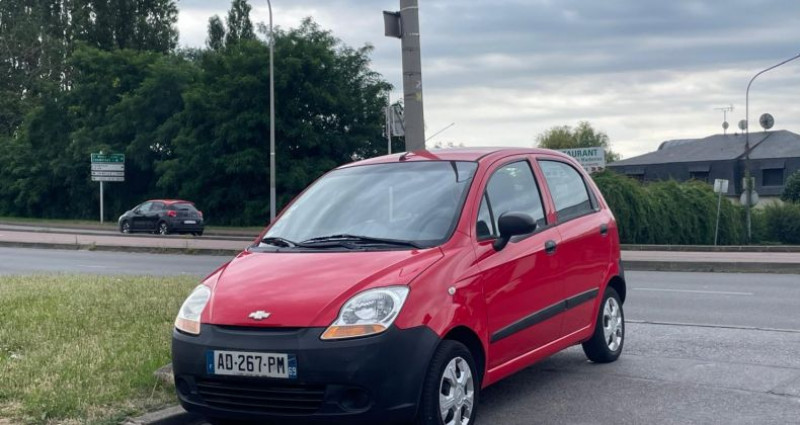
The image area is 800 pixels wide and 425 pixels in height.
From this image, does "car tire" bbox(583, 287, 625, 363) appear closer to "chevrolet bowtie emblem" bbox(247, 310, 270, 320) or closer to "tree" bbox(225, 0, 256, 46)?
"chevrolet bowtie emblem" bbox(247, 310, 270, 320)

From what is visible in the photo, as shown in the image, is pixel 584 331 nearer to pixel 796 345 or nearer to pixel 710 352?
pixel 710 352

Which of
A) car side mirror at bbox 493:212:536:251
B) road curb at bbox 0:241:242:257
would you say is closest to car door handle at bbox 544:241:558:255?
car side mirror at bbox 493:212:536:251

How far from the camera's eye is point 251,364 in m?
5.26

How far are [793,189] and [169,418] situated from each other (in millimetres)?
68634

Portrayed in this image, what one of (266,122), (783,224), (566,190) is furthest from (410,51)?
(783,224)

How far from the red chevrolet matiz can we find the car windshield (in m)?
0.01

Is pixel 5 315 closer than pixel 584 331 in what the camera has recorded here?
No

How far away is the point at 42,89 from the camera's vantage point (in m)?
61.6

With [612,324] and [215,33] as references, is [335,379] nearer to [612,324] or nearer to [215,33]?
[612,324]

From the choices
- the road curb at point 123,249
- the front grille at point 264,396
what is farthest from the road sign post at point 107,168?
the front grille at point 264,396

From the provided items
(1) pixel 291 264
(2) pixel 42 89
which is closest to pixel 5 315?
(1) pixel 291 264

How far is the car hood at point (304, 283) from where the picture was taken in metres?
5.29

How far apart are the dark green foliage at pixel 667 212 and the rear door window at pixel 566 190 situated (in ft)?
100

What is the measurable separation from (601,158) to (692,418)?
1286 inches
